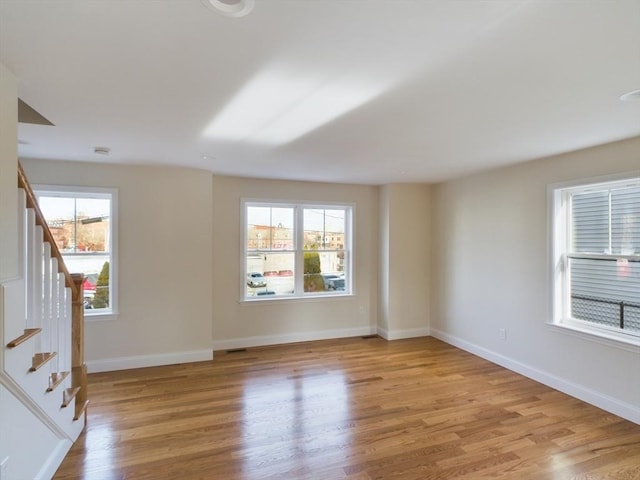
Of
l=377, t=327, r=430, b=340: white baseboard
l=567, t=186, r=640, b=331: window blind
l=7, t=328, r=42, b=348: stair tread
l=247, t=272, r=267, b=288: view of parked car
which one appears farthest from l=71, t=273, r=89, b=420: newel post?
l=567, t=186, r=640, b=331: window blind

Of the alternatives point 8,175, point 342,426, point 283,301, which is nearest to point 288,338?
point 283,301

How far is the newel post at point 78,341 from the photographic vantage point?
110 inches

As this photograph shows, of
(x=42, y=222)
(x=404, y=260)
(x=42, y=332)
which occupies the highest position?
(x=42, y=222)

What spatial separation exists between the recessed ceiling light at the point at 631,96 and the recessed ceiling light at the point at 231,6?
217 cm

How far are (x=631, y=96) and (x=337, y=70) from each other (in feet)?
5.79

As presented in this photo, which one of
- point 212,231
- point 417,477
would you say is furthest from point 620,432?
point 212,231

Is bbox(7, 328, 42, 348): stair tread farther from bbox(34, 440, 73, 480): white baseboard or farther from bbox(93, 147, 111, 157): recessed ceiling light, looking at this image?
bbox(93, 147, 111, 157): recessed ceiling light

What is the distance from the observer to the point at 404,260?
5328 millimetres

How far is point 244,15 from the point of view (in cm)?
134

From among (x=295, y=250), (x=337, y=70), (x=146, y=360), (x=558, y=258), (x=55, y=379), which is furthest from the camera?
(x=295, y=250)

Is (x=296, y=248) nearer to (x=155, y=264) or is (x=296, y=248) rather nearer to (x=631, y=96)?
(x=155, y=264)

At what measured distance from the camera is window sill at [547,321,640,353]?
2.95m

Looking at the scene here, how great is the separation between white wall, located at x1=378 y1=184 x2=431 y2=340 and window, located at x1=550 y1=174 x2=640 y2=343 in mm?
2036

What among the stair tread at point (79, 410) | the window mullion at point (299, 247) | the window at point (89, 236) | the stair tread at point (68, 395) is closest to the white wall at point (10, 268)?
the stair tread at point (68, 395)
